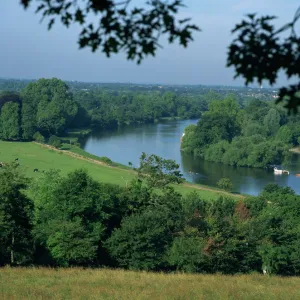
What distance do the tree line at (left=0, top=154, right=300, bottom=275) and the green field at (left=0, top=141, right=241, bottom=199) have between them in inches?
365

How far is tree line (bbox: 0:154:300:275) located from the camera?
11.5 metres

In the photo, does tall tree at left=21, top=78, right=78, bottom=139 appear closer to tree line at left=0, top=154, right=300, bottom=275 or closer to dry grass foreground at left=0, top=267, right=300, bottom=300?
tree line at left=0, top=154, right=300, bottom=275

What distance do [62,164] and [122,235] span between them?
19.9 meters

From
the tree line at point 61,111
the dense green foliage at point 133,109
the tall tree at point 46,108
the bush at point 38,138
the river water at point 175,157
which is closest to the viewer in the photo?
the river water at point 175,157

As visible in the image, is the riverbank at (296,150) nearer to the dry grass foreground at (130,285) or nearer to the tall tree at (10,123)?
the tall tree at (10,123)

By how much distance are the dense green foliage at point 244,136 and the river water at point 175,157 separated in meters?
1.02

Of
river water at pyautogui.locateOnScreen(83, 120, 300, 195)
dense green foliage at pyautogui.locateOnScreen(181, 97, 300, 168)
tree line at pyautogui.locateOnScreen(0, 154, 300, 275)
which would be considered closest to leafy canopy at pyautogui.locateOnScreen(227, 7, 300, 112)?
tree line at pyautogui.locateOnScreen(0, 154, 300, 275)

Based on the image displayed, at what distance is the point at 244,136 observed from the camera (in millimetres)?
44969

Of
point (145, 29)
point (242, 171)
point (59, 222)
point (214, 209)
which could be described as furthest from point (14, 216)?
point (242, 171)

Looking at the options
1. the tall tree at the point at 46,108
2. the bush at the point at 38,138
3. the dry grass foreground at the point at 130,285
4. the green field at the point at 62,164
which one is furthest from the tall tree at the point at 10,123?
the dry grass foreground at the point at 130,285

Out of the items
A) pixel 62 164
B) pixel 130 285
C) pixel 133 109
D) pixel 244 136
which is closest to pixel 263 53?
pixel 130 285

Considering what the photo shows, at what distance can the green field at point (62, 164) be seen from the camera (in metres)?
25.2

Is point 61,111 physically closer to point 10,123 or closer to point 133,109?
point 10,123

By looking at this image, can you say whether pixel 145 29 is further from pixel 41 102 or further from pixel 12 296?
pixel 41 102
